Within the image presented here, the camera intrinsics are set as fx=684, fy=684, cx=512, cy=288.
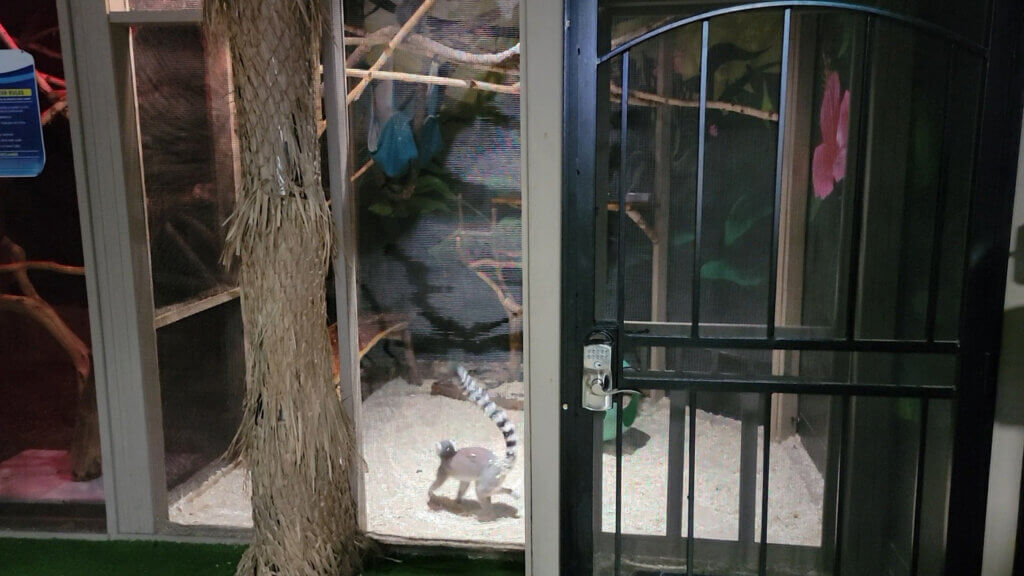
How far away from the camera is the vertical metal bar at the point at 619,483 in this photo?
180 centimetres

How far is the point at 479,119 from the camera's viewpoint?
2.16m

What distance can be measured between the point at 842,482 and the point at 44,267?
2.74 m

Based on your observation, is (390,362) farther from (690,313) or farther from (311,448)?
(690,313)

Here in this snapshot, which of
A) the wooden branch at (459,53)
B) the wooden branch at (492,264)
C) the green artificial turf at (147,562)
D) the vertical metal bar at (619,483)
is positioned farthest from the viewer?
the green artificial turf at (147,562)

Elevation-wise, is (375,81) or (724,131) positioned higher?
(375,81)

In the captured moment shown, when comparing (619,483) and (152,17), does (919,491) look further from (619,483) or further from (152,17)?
(152,17)

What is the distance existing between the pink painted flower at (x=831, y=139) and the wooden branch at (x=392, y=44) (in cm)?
119

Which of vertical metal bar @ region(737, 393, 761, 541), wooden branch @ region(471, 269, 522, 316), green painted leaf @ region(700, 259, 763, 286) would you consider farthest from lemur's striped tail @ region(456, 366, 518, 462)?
green painted leaf @ region(700, 259, 763, 286)

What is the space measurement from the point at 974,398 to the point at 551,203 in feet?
3.77

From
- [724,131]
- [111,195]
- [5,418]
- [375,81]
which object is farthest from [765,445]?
[5,418]

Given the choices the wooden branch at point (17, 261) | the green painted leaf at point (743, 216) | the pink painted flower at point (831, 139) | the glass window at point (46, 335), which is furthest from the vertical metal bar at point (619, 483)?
the wooden branch at point (17, 261)

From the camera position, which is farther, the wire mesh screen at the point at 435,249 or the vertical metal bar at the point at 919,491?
the wire mesh screen at the point at 435,249

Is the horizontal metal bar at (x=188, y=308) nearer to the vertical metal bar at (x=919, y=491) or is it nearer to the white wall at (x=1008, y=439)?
the vertical metal bar at (x=919, y=491)

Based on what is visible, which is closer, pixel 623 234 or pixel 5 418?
pixel 623 234
